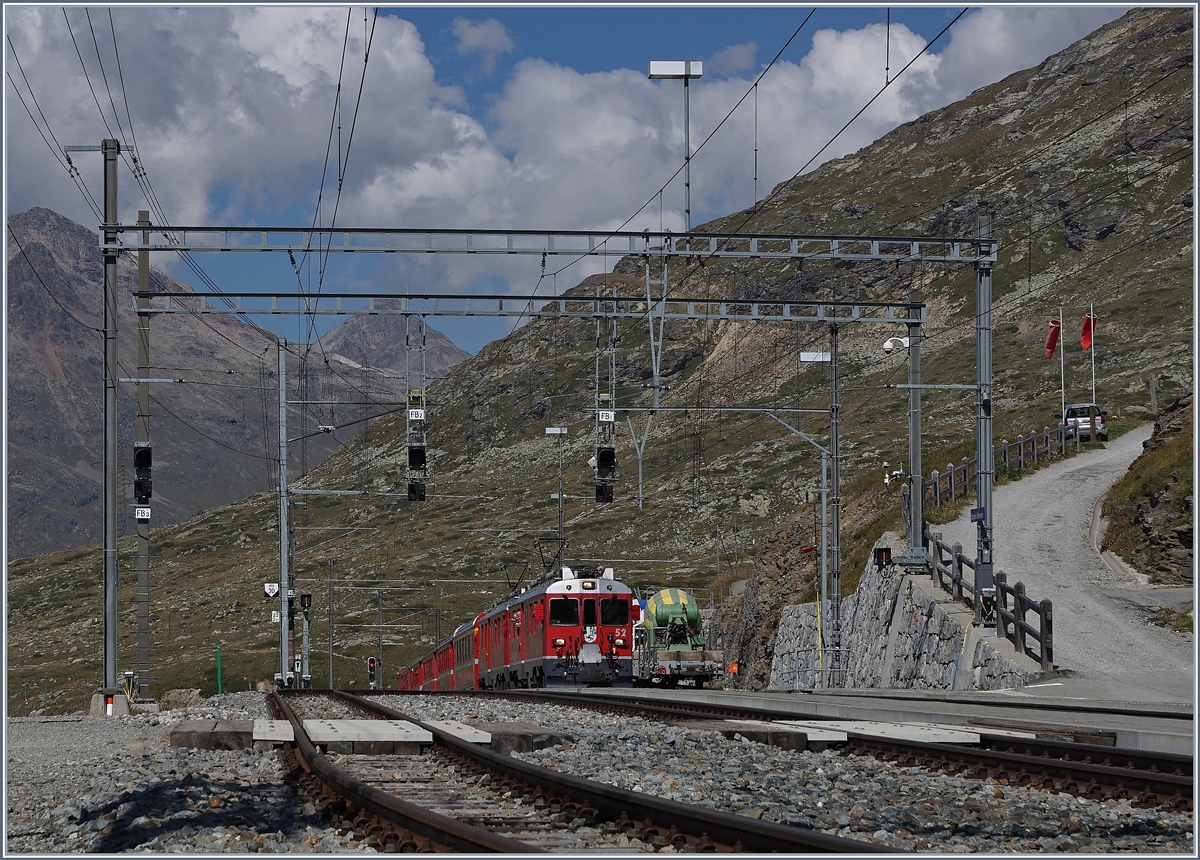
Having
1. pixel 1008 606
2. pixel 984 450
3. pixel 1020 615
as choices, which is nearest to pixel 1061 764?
pixel 1020 615

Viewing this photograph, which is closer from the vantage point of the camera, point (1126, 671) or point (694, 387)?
point (1126, 671)

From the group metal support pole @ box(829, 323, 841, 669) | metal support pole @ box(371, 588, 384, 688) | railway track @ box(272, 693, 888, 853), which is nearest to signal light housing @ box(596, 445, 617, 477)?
metal support pole @ box(829, 323, 841, 669)

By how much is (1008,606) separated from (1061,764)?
20.0 m

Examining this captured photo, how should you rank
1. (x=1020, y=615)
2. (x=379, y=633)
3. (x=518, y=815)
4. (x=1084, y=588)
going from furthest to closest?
(x=379, y=633), (x=1084, y=588), (x=1020, y=615), (x=518, y=815)

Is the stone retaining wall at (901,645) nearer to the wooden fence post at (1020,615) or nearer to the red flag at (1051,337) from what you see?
the wooden fence post at (1020,615)

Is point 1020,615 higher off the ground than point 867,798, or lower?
higher

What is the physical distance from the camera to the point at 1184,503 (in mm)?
30891

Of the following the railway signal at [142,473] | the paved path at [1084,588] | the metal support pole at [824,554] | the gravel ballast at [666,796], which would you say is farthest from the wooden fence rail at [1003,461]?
the gravel ballast at [666,796]

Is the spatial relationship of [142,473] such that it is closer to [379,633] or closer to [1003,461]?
[1003,461]

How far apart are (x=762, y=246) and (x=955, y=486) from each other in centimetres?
14008

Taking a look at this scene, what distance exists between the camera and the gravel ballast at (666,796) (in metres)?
7.76

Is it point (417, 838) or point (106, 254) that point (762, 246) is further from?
point (417, 838)

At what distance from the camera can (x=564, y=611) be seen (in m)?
35.2

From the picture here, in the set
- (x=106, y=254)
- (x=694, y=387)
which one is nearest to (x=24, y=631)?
(x=694, y=387)
